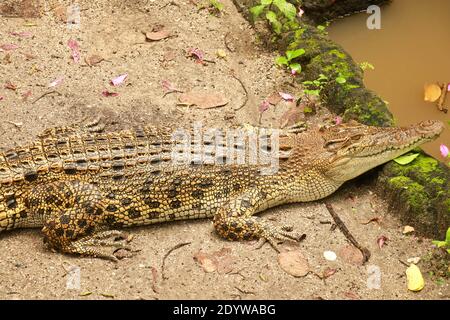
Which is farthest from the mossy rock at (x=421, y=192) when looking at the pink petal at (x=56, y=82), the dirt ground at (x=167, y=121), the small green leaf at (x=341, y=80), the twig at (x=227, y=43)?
the pink petal at (x=56, y=82)

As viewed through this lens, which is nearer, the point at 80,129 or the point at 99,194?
the point at 99,194

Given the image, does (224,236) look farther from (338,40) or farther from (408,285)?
(338,40)

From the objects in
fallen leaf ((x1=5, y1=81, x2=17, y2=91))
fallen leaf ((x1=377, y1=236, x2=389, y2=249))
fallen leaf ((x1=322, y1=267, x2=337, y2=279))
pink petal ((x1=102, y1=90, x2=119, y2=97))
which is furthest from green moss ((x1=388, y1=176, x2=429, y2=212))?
fallen leaf ((x1=5, y1=81, x2=17, y2=91))

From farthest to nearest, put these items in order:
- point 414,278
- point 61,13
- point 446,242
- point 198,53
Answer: point 61,13 < point 198,53 < point 414,278 < point 446,242

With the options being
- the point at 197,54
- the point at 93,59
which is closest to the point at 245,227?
the point at 197,54

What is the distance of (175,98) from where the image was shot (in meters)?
6.31

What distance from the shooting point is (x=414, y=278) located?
461cm

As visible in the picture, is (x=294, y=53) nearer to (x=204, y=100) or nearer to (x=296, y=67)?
(x=296, y=67)

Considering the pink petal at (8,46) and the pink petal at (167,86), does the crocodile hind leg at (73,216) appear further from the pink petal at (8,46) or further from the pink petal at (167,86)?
the pink petal at (8,46)

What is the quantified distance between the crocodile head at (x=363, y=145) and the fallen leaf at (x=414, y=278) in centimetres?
96

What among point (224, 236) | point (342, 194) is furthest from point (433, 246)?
point (224, 236)

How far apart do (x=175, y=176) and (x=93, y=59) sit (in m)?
2.26

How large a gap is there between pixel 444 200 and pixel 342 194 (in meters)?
0.87

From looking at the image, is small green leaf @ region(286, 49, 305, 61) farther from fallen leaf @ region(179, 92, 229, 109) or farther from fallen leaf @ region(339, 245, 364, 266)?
fallen leaf @ region(339, 245, 364, 266)
